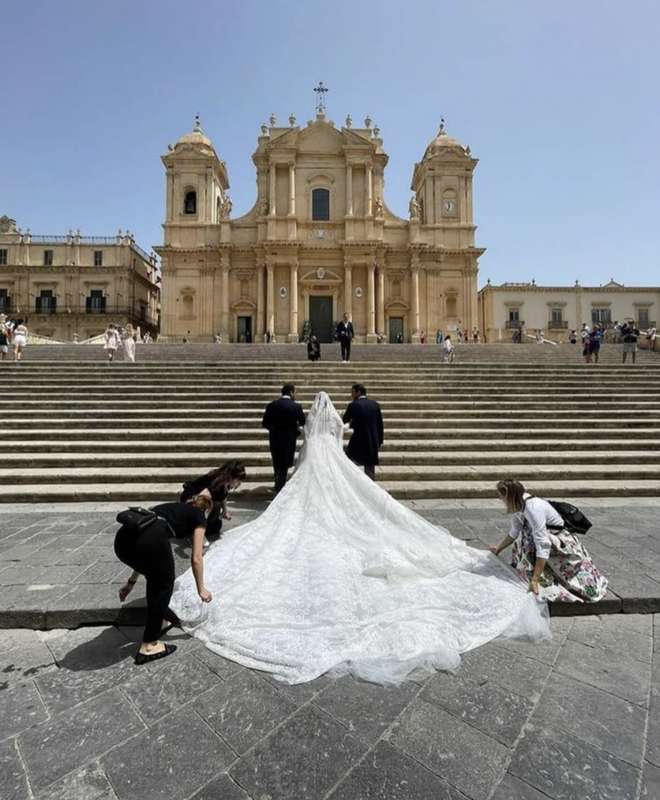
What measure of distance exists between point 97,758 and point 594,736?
242 centimetres

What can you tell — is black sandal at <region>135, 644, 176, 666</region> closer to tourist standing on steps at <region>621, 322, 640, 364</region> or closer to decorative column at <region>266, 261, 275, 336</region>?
tourist standing on steps at <region>621, 322, 640, 364</region>

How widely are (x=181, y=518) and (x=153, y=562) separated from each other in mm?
370

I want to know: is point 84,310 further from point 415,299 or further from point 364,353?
point 364,353

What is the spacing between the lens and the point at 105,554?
4410 mm

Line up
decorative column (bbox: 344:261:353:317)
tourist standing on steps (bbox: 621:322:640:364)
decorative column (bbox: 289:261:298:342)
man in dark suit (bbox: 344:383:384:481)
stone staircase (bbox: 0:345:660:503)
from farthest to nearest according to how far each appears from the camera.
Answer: decorative column (bbox: 344:261:353:317) → decorative column (bbox: 289:261:298:342) → tourist standing on steps (bbox: 621:322:640:364) → stone staircase (bbox: 0:345:660:503) → man in dark suit (bbox: 344:383:384:481)

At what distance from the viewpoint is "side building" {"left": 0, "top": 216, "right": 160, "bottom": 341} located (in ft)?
126

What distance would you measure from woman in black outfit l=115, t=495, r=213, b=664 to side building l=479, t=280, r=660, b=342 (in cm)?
4006

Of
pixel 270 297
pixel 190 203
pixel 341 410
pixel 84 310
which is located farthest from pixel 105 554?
pixel 84 310

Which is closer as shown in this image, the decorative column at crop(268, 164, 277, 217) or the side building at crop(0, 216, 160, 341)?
the decorative column at crop(268, 164, 277, 217)

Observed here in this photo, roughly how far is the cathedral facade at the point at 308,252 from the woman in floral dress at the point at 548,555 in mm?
27561

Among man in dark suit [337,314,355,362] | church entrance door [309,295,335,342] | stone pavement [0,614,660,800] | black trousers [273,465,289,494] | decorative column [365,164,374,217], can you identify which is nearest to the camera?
stone pavement [0,614,660,800]

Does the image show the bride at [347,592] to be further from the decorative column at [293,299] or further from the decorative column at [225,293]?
the decorative column at [225,293]

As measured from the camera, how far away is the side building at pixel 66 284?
126 feet

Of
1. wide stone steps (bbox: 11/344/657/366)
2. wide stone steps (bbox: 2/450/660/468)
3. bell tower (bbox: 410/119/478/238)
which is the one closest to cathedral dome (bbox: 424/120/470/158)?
bell tower (bbox: 410/119/478/238)
